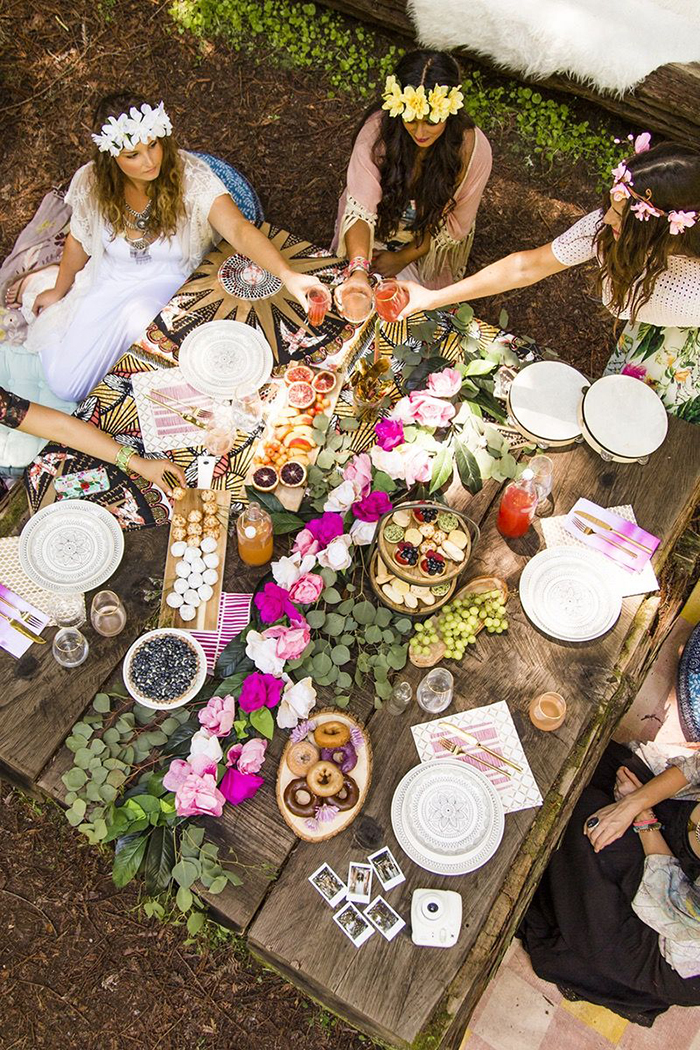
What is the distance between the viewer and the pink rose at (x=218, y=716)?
2.33m

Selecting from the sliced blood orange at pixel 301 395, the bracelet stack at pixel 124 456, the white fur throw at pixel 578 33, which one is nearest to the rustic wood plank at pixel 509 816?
the sliced blood orange at pixel 301 395

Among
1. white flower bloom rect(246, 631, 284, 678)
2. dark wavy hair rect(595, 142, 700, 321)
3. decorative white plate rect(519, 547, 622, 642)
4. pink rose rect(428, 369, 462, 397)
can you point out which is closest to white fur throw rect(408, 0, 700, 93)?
dark wavy hair rect(595, 142, 700, 321)

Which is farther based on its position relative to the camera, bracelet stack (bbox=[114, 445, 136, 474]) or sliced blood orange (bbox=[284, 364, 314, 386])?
sliced blood orange (bbox=[284, 364, 314, 386])

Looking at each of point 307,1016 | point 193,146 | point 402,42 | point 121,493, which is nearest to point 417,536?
point 121,493

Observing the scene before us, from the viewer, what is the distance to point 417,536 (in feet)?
8.19

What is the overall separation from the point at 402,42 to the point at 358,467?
11.6ft

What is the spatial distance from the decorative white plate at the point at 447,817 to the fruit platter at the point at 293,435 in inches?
37.3

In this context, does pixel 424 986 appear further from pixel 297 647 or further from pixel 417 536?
pixel 417 536

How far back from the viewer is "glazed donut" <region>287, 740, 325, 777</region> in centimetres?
234

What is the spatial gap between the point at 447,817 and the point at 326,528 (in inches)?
36.0

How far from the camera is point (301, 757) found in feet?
7.70

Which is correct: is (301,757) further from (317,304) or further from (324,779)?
(317,304)

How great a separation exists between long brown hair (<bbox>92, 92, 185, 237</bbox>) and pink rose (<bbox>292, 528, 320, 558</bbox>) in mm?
1450

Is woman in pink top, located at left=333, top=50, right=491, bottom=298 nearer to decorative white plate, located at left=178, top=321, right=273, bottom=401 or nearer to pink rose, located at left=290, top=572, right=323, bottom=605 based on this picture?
decorative white plate, located at left=178, top=321, right=273, bottom=401
